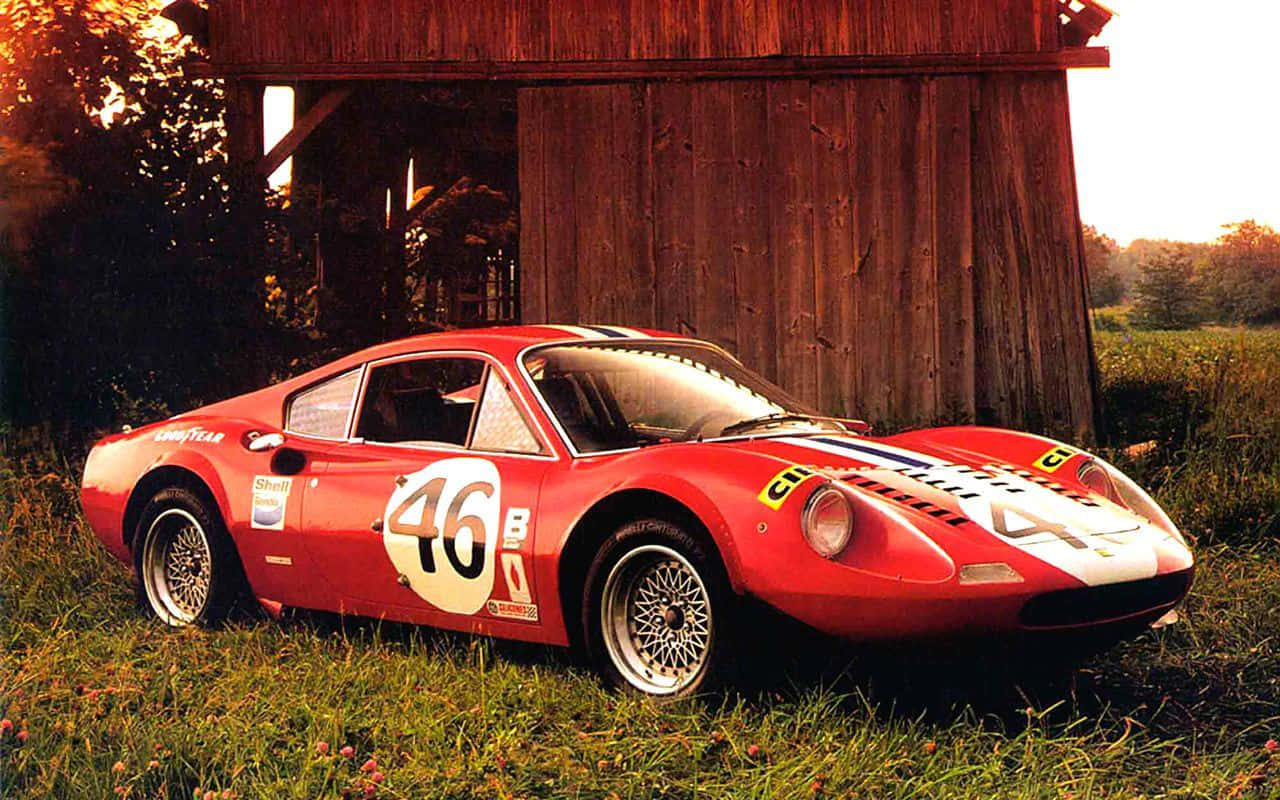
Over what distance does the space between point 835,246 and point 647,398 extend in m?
5.61

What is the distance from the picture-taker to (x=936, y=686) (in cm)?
535

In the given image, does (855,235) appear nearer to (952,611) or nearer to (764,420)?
(764,420)

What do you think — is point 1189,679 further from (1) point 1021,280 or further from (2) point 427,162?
(2) point 427,162

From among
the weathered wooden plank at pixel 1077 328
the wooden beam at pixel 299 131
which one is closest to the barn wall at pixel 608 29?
the wooden beam at pixel 299 131

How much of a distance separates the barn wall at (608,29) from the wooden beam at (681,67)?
0.06 meters

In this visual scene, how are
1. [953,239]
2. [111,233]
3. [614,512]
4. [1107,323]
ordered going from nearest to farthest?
1. [614,512]
2. [111,233]
3. [953,239]
4. [1107,323]

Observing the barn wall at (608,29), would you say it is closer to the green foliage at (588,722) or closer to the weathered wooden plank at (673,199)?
the weathered wooden plank at (673,199)

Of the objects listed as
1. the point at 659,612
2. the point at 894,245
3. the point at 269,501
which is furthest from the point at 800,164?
the point at 659,612

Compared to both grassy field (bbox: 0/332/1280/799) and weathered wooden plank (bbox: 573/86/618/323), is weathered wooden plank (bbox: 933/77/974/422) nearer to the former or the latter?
weathered wooden plank (bbox: 573/86/618/323)

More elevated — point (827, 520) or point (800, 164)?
point (800, 164)

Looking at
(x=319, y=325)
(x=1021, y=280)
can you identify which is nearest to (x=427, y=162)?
(x=319, y=325)

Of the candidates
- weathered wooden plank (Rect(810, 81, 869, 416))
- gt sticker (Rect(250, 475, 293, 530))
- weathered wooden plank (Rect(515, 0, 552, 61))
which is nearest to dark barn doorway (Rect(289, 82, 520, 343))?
weathered wooden plank (Rect(515, 0, 552, 61))

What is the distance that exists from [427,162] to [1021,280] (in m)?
11.6

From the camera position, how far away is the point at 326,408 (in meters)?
6.65
